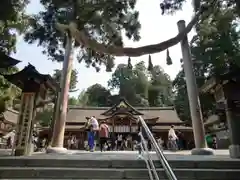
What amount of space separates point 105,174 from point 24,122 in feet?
11.9

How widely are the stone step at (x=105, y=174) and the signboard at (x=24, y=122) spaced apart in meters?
2.29

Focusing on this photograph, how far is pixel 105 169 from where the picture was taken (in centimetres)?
418

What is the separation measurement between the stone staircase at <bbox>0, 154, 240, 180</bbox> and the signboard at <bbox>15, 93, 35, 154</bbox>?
1.83 m

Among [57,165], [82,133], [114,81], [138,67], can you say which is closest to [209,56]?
[82,133]

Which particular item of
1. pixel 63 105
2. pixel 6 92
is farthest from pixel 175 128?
pixel 6 92

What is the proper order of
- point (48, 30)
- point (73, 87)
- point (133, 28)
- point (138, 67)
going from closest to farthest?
point (133, 28)
point (48, 30)
point (73, 87)
point (138, 67)

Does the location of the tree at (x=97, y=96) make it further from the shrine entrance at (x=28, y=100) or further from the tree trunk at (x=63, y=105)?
the shrine entrance at (x=28, y=100)

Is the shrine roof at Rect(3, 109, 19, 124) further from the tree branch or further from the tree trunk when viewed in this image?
the tree branch

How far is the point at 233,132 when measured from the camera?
6.12m

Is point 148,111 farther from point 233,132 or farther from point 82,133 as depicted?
point 233,132

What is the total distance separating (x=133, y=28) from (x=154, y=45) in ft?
15.6

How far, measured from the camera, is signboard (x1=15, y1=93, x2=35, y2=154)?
20.9 ft

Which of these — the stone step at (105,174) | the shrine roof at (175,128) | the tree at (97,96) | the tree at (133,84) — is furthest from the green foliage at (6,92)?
the tree at (97,96)

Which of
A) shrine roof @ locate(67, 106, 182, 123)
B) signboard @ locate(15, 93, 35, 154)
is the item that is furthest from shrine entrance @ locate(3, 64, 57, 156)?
shrine roof @ locate(67, 106, 182, 123)
